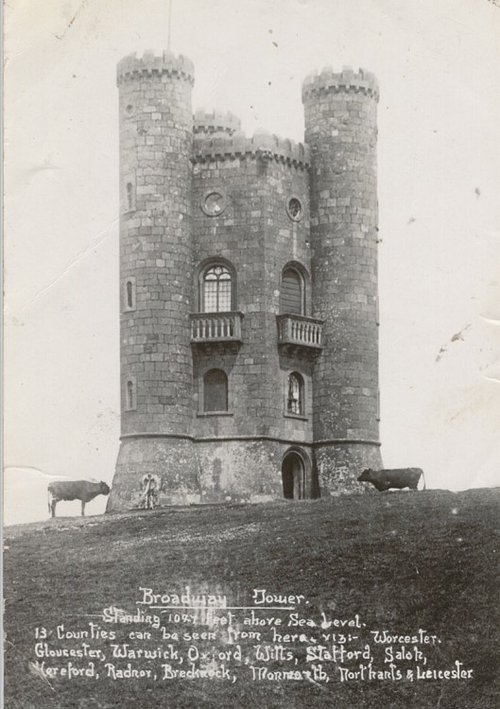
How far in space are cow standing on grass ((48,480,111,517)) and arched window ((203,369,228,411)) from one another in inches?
204

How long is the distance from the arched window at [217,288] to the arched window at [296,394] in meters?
3.11

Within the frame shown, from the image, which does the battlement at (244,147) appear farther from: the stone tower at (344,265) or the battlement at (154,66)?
the battlement at (154,66)

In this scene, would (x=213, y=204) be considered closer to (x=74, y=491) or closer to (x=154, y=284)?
(x=154, y=284)

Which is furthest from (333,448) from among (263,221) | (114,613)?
(114,613)

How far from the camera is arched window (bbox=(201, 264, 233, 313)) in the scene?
43594 mm

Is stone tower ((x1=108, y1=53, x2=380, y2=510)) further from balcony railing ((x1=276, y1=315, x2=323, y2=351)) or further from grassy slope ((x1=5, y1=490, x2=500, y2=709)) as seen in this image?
grassy slope ((x1=5, y1=490, x2=500, y2=709))

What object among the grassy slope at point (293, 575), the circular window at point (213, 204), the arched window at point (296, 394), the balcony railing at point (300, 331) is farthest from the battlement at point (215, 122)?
the grassy slope at point (293, 575)

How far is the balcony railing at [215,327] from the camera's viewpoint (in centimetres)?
4281

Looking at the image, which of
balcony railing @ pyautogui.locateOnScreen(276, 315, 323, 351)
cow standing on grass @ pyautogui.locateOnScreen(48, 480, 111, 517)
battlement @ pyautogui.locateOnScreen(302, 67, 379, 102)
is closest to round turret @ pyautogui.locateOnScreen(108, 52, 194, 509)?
cow standing on grass @ pyautogui.locateOnScreen(48, 480, 111, 517)

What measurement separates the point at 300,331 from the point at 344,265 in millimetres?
2718

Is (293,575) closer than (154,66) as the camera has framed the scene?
Yes

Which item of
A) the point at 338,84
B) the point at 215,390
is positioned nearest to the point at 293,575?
the point at 215,390

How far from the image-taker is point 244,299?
143 feet

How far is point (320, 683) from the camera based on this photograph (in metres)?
27.9
